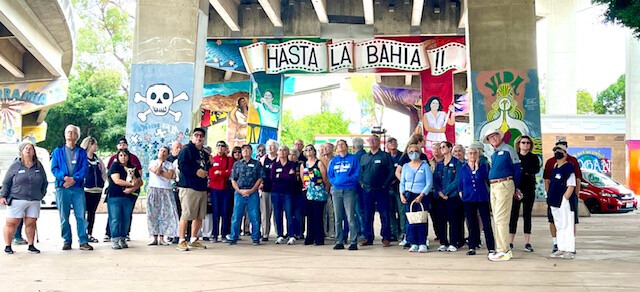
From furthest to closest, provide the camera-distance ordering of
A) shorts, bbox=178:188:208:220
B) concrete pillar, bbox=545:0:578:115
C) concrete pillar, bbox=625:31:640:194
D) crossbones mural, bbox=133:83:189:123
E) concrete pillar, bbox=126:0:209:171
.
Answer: concrete pillar, bbox=545:0:578:115 < concrete pillar, bbox=625:31:640:194 < crossbones mural, bbox=133:83:189:123 < concrete pillar, bbox=126:0:209:171 < shorts, bbox=178:188:208:220

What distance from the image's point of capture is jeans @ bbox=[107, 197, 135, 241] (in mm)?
14312

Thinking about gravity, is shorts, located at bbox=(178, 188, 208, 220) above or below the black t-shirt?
below

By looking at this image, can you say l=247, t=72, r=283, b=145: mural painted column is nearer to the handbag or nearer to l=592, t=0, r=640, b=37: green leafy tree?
l=592, t=0, r=640, b=37: green leafy tree

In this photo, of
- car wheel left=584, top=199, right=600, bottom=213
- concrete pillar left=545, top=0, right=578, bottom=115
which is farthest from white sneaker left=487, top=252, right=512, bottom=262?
concrete pillar left=545, top=0, right=578, bottom=115

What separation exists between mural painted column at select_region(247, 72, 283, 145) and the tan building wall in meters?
19.3

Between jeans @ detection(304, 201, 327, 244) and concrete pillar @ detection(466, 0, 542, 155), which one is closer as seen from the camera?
jeans @ detection(304, 201, 327, 244)

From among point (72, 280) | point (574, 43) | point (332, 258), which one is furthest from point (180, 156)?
point (574, 43)

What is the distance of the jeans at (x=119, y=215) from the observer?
47.0 ft

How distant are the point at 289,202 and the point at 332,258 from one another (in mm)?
2992

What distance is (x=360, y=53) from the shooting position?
32.1 metres

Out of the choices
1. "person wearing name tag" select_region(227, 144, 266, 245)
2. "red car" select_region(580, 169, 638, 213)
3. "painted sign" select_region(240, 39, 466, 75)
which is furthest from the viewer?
"painted sign" select_region(240, 39, 466, 75)

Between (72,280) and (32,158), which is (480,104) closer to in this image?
(32,158)

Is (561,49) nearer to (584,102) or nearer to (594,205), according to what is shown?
(594,205)

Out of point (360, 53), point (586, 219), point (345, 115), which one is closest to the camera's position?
point (586, 219)
